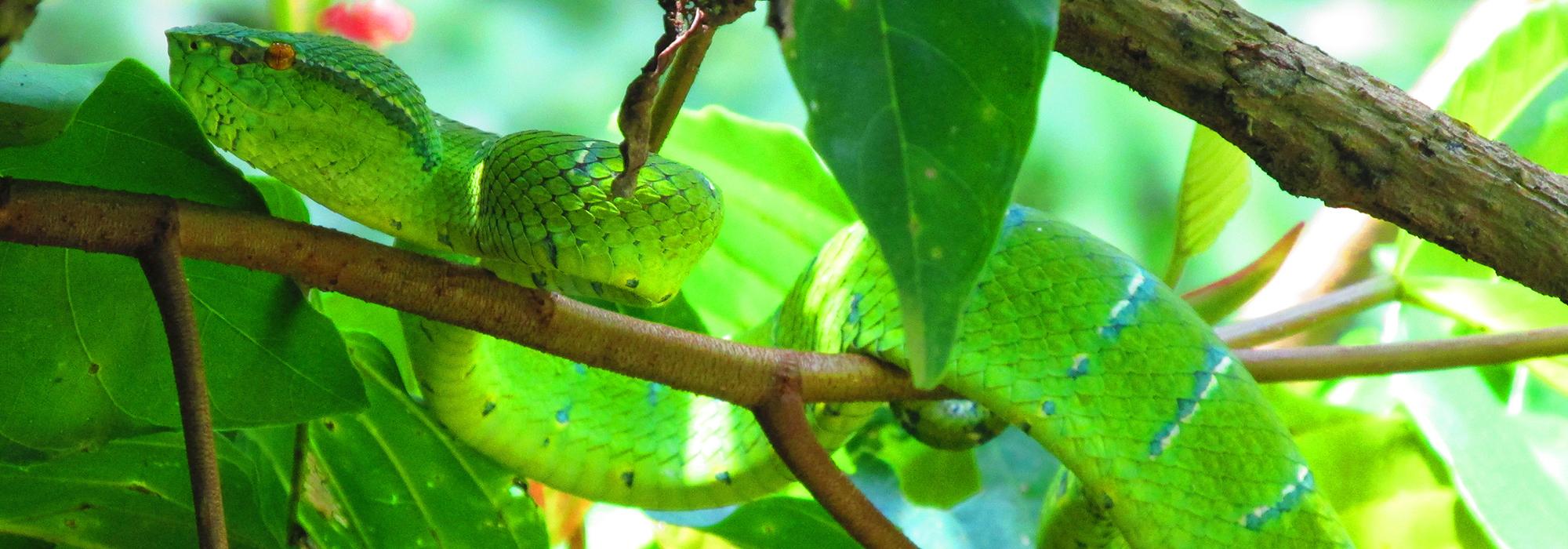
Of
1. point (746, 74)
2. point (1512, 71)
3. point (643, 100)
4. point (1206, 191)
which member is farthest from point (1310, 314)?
point (746, 74)

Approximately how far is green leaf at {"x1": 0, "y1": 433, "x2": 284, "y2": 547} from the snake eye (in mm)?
323

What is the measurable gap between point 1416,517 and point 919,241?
1.31m

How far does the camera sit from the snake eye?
2.95 feet

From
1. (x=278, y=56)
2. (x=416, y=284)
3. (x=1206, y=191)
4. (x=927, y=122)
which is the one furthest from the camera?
(x=1206, y=191)

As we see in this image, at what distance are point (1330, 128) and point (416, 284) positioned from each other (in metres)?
0.63

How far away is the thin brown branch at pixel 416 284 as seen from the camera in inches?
26.2

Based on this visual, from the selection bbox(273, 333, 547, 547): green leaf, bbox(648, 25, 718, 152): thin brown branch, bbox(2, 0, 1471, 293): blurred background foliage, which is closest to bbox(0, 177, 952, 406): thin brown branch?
bbox(648, 25, 718, 152): thin brown branch

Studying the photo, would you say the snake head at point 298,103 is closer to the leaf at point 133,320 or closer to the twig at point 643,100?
the leaf at point 133,320

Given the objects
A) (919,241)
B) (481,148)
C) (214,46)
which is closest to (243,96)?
(214,46)

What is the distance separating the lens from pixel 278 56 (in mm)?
902

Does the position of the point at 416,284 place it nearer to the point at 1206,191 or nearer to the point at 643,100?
the point at 643,100

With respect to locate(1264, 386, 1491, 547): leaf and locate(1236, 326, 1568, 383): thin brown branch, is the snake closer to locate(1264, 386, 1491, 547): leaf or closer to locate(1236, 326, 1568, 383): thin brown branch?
locate(1236, 326, 1568, 383): thin brown branch

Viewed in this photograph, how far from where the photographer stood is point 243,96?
0.89 metres

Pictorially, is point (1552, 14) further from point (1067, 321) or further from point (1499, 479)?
point (1067, 321)
